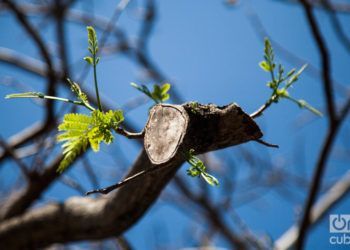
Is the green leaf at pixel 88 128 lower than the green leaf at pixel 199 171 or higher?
higher

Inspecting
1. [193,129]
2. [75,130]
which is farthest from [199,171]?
[75,130]

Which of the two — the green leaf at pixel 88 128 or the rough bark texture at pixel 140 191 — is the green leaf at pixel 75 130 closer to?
the green leaf at pixel 88 128

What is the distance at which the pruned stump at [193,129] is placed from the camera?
2.31 feet

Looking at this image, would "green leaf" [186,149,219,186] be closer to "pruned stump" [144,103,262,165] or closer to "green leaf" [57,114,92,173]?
"pruned stump" [144,103,262,165]

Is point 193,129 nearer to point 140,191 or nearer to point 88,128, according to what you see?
point 88,128

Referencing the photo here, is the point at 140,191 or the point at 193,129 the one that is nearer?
the point at 193,129

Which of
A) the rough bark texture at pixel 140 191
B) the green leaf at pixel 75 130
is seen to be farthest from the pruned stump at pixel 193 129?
the green leaf at pixel 75 130

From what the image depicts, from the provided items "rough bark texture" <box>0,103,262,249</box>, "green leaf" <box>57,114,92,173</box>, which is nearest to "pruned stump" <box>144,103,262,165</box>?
"rough bark texture" <box>0,103,262,249</box>

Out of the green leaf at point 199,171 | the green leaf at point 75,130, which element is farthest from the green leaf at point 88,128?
the green leaf at point 199,171

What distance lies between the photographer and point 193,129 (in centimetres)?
78

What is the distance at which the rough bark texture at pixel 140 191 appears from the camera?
0.74 metres

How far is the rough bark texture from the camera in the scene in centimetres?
74

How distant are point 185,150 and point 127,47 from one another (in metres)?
2.72

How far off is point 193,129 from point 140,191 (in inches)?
Answer: 20.8
